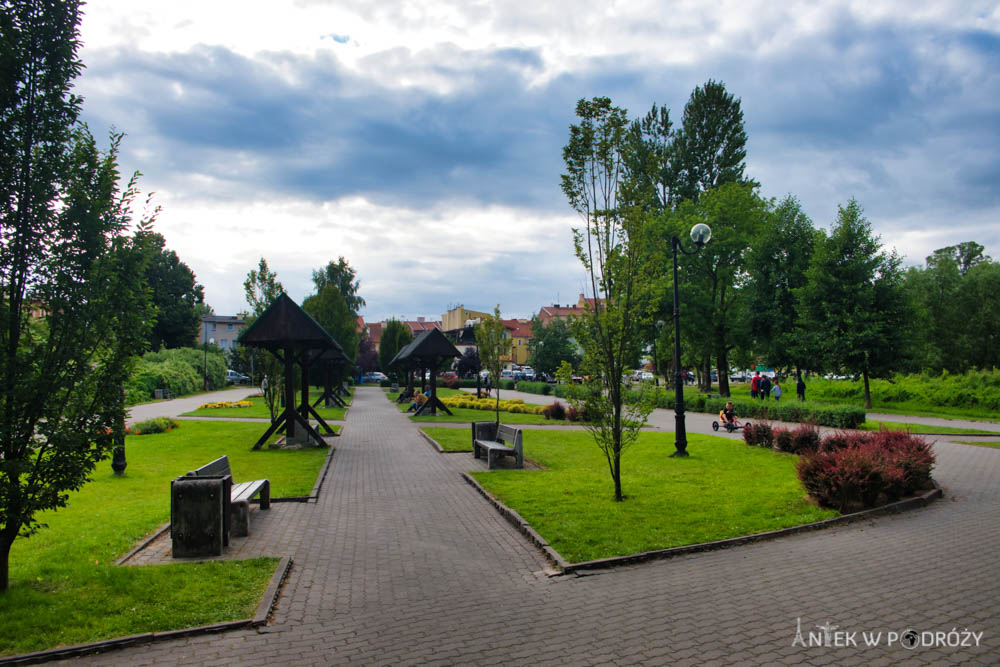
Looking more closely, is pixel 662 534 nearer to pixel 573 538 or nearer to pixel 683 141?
pixel 573 538

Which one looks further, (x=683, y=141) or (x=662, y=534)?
(x=683, y=141)

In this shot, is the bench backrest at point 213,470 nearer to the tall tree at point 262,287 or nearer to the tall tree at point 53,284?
the tall tree at point 53,284

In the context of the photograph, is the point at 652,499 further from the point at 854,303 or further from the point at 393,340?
the point at 393,340

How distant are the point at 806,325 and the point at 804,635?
95.0 ft

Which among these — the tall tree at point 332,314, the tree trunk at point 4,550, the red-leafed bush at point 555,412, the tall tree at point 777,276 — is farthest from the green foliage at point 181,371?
the tall tree at point 777,276

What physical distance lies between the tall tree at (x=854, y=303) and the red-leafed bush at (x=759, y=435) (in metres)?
15.6

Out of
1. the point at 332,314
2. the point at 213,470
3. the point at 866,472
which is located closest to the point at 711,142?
the point at 332,314

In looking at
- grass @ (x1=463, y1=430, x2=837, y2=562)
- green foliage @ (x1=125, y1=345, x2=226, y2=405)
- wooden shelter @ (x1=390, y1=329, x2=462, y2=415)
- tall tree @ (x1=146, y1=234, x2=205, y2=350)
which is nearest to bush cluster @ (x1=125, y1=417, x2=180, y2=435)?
wooden shelter @ (x1=390, y1=329, x2=462, y2=415)

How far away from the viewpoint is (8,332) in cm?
508

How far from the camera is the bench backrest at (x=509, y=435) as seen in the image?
485 inches

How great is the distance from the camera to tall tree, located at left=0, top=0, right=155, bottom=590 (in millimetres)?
4988

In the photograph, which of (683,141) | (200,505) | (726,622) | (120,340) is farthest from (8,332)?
(683,141)

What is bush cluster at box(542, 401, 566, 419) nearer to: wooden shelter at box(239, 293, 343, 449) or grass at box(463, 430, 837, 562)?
grass at box(463, 430, 837, 562)

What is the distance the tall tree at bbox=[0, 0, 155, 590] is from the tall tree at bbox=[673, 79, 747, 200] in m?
39.5
